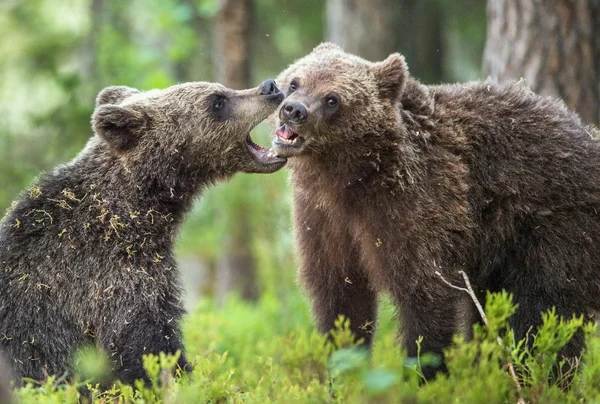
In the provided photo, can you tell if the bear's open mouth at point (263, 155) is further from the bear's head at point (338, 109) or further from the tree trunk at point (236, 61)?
the tree trunk at point (236, 61)

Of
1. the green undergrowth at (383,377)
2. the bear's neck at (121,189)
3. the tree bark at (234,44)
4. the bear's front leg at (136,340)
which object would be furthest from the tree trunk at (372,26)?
the bear's front leg at (136,340)

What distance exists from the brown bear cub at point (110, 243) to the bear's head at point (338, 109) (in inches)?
15.5

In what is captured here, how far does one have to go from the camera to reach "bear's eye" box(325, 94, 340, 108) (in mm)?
7195

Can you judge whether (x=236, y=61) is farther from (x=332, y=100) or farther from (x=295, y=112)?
(x=295, y=112)

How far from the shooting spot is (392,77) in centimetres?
728

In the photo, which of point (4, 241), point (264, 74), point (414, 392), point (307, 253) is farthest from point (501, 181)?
point (264, 74)

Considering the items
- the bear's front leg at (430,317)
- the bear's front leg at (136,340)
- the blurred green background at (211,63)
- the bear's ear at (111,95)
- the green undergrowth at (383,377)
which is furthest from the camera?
the blurred green background at (211,63)

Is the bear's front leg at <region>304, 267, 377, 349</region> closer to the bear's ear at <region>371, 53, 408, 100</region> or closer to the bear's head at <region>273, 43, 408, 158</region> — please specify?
the bear's head at <region>273, 43, 408, 158</region>

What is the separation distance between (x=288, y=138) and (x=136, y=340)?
2000mm

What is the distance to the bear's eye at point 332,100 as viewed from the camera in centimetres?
720

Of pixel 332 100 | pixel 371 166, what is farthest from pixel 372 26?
pixel 371 166

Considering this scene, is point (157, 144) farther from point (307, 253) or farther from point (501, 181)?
point (501, 181)

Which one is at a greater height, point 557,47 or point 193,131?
point 557,47

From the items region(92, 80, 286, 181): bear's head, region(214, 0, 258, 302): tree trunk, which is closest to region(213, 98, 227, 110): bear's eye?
region(92, 80, 286, 181): bear's head
